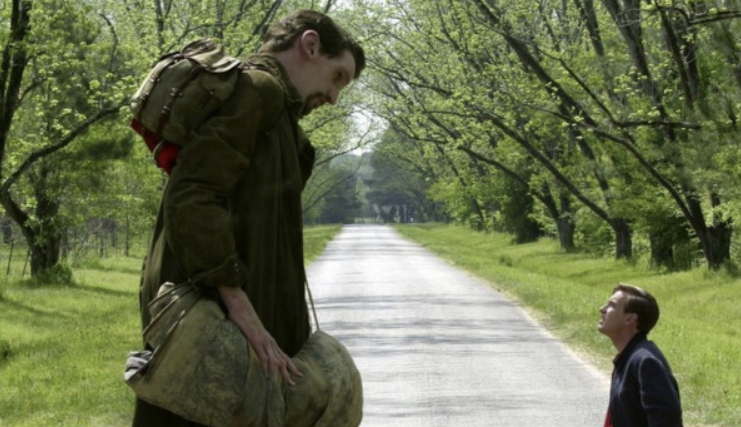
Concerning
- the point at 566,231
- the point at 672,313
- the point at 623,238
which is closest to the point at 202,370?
the point at 672,313

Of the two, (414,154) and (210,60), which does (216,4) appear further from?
(414,154)

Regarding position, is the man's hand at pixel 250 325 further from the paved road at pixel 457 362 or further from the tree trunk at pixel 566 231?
the tree trunk at pixel 566 231

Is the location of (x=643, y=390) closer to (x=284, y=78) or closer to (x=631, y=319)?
(x=631, y=319)

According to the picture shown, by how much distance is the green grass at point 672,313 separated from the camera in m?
12.1

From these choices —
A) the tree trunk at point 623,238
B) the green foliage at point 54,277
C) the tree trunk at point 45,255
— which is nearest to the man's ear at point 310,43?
the green foliage at point 54,277

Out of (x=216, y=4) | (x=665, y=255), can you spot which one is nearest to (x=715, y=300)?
(x=665, y=255)

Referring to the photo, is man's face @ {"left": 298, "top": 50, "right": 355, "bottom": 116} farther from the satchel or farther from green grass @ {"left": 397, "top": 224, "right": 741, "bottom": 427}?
green grass @ {"left": 397, "top": 224, "right": 741, "bottom": 427}

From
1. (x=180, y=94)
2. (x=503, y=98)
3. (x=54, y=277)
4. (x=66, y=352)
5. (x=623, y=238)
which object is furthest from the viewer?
(x=623, y=238)

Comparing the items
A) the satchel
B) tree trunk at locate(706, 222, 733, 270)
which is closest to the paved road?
tree trunk at locate(706, 222, 733, 270)

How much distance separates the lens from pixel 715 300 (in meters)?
23.1

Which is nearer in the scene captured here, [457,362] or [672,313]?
[457,362]

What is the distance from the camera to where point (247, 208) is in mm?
3434

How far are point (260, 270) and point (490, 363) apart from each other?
11.9 m

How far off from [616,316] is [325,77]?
2.46 meters
